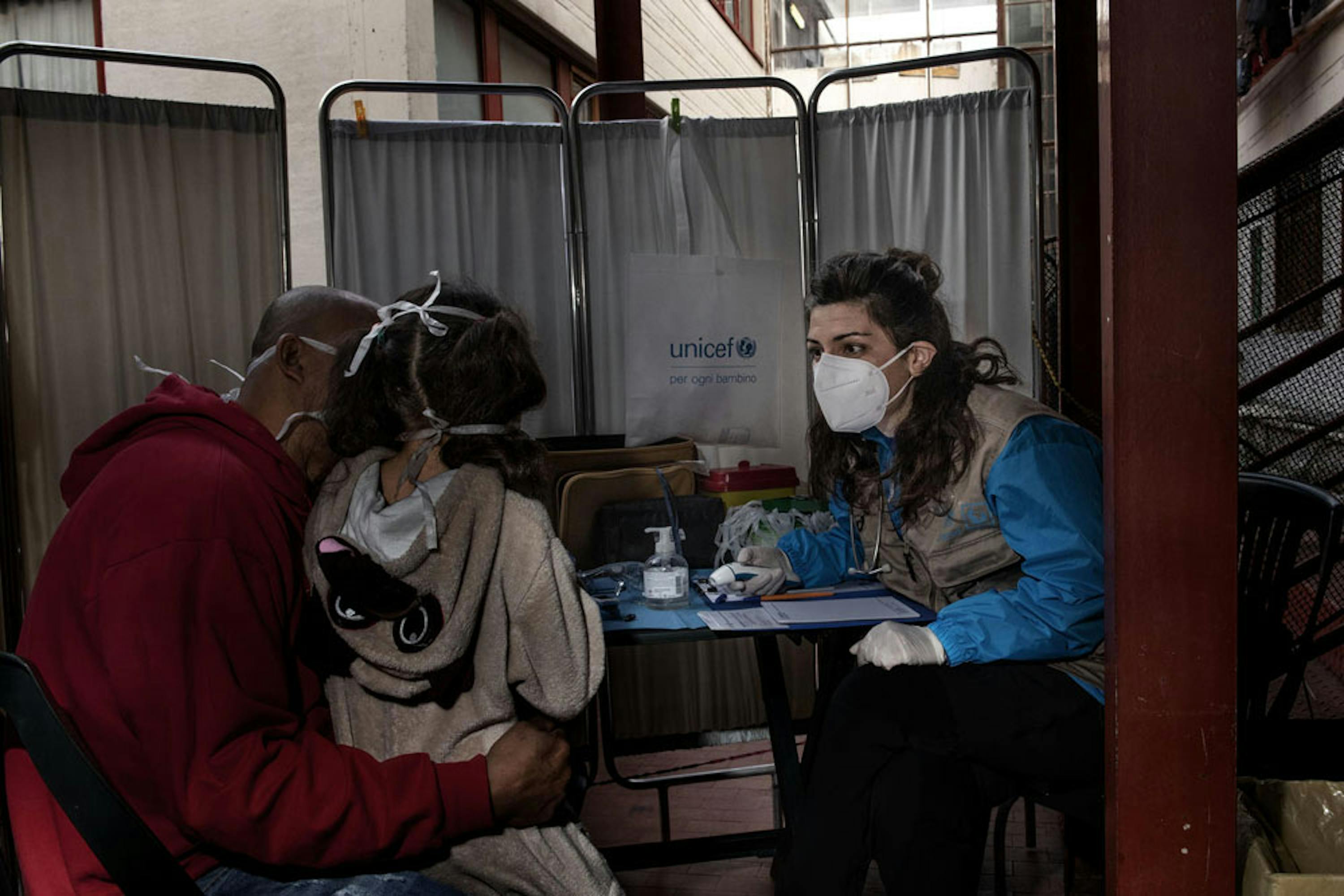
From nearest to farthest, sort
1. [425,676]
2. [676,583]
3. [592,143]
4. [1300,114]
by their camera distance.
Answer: [425,676], [676,583], [592,143], [1300,114]

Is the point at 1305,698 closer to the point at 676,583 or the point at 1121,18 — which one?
the point at 676,583

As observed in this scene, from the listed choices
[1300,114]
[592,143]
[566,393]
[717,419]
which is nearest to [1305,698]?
[717,419]

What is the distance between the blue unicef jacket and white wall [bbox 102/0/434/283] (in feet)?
15.0

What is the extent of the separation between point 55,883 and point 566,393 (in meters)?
2.55

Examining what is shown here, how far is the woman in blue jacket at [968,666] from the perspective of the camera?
1.86 metres

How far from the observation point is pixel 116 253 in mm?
3139

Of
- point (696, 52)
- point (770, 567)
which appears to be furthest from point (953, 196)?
point (696, 52)

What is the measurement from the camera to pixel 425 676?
1.43 metres

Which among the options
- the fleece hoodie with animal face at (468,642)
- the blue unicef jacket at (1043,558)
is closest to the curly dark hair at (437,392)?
the fleece hoodie with animal face at (468,642)

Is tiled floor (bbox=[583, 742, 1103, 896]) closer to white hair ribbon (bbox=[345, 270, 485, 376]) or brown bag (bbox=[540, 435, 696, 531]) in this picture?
brown bag (bbox=[540, 435, 696, 531])

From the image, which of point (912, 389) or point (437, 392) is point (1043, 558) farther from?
point (437, 392)

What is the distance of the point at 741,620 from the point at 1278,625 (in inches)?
54.9

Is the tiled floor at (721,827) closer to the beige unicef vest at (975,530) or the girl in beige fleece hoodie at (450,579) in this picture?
the beige unicef vest at (975,530)

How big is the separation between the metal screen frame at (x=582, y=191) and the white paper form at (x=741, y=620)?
4.77 feet
